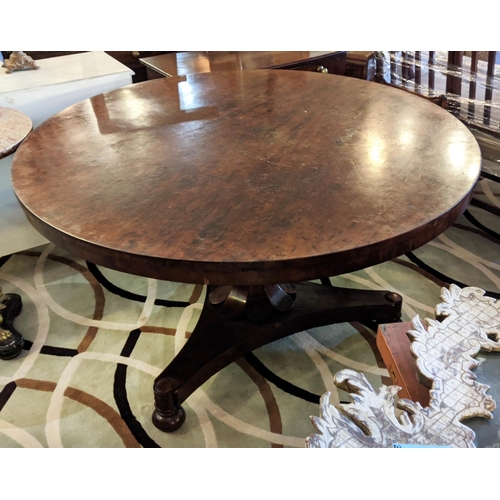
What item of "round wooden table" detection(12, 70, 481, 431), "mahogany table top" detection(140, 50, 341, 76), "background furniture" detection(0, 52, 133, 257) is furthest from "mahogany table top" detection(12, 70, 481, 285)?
"mahogany table top" detection(140, 50, 341, 76)

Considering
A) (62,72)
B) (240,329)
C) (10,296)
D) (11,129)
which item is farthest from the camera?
(62,72)

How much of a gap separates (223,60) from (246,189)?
55.1 inches

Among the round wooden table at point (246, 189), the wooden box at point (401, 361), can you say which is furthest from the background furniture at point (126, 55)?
the wooden box at point (401, 361)

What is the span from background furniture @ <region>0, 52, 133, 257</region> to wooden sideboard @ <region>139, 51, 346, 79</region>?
0.19m

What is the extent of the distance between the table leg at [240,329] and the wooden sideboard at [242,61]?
3.34 feet

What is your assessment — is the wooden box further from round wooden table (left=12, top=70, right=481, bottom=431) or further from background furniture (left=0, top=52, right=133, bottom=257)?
background furniture (left=0, top=52, right=133, bottom=257)

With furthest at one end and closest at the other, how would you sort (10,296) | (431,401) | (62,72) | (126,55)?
(126,55), (62,72), (10,296), (431,401)

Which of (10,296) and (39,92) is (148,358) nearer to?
(10,296)

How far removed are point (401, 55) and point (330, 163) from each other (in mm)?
1593

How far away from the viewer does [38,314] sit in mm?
1902

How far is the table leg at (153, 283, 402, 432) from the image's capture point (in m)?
1.46

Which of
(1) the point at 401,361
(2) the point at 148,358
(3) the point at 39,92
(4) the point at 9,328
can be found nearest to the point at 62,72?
(3) the point at 39,92

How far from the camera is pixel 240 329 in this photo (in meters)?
1.61

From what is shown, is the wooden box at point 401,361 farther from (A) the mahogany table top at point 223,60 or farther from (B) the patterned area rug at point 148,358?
(A) the mahogany table top at point 223,60
